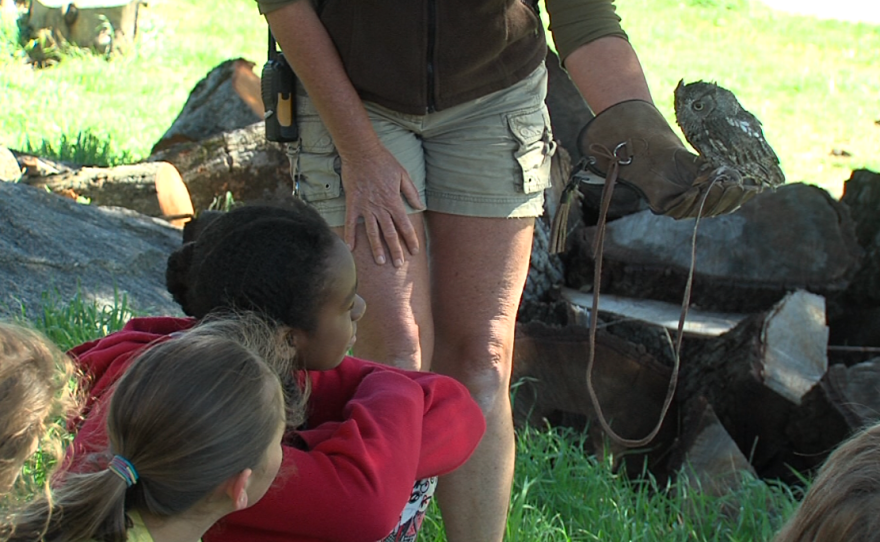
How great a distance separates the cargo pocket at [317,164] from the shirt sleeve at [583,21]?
63 centimetres

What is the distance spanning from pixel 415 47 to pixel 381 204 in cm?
36

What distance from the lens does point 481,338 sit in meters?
2.18

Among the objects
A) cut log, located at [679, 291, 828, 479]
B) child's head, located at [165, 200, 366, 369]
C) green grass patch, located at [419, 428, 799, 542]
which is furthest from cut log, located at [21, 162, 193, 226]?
child's head, located at [165, 200, 366, 369]

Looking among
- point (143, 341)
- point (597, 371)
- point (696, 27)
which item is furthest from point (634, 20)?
point (143, 341)

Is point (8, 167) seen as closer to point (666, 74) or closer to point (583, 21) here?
point (583, 21)

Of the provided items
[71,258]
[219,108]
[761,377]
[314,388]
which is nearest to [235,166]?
[219,108]

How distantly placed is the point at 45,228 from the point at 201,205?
160cm

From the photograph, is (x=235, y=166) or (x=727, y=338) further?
(x=235, y=166)

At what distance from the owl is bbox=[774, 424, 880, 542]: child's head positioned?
1.22m

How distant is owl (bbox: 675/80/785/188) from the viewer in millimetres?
2328

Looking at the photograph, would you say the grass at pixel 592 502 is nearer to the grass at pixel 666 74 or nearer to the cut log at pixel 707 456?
the cut log at pixel 707 456

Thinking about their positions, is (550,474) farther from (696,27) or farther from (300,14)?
(696,27)

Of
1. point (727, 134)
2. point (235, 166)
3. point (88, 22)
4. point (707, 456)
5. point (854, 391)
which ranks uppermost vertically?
point (727, 134)

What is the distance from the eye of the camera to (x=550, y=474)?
300 centimetres
